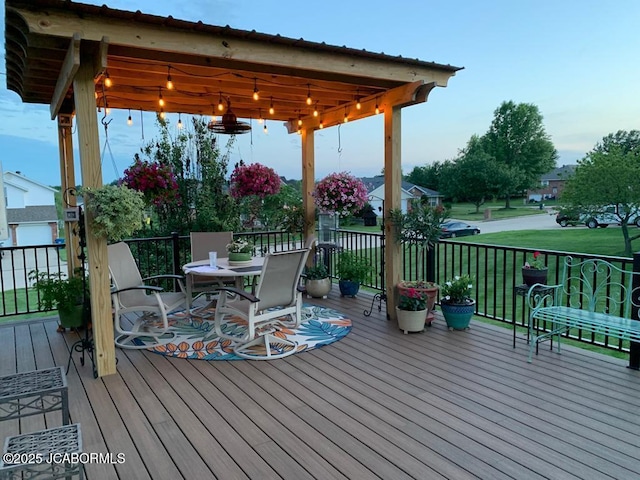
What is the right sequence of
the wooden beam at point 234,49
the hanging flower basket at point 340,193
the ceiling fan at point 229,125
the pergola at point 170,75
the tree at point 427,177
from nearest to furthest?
the wooden beam at point 234,49, the pergola at point 170,75, the ceiling fan at point 229,125, the hanging flower basket at point 340,193, the tree at point 427,177

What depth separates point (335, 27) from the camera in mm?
10930

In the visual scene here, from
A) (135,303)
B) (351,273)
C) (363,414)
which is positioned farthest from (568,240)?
(135,303)

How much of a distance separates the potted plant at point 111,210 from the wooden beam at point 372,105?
301 cm

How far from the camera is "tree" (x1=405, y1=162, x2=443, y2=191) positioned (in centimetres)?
3409

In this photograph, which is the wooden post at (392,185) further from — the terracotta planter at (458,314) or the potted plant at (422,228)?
the terracotta planter at (458,314)

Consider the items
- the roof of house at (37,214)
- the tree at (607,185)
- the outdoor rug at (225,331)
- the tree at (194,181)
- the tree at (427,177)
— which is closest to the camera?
the outdoor rug at (225,331)

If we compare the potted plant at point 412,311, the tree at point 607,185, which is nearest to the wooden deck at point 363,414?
the potted plant at point 412,311

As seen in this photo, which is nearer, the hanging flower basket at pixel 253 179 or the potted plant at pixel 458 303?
the potted plant at pixel 458 303

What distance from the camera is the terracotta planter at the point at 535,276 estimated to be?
12.6ft

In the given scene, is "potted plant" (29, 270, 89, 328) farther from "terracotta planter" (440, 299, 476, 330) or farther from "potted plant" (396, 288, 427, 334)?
"terracotta planter" (440, 299, 476, 330)

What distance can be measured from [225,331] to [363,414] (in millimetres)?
2339

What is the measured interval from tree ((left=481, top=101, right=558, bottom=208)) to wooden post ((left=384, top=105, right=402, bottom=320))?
117 feet

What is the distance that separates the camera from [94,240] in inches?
133

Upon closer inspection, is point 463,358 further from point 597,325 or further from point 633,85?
point 633,85
